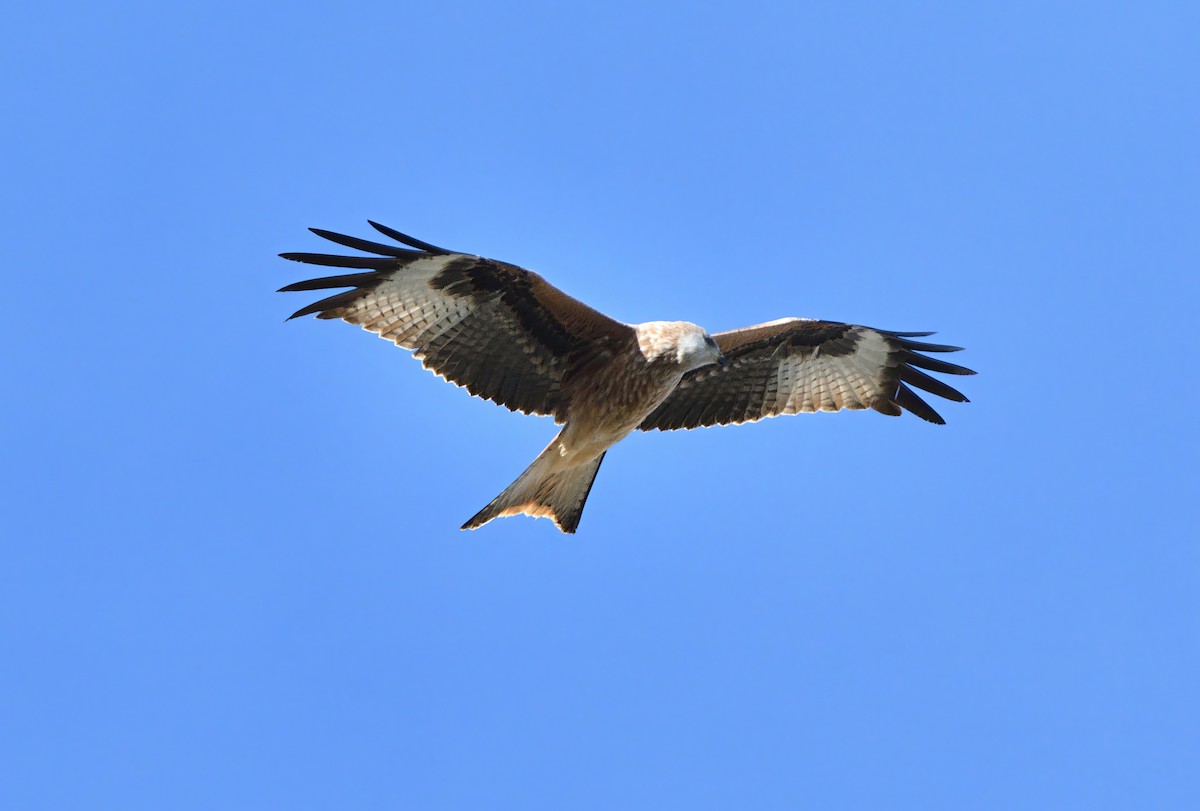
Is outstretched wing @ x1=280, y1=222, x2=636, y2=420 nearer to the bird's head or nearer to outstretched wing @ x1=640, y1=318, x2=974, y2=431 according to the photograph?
the bird's head

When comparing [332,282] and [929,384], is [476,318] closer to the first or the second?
[332,282]

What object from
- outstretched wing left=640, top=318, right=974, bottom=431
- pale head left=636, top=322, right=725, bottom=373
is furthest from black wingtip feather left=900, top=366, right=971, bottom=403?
pale head left=636, top=322, right=725, bottom=373

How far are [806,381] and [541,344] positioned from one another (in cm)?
217

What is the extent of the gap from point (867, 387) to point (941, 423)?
60cm

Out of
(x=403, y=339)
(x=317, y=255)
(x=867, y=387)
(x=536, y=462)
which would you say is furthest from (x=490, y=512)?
(x=867, y=387)

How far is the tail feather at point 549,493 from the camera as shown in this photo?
31.4 feet

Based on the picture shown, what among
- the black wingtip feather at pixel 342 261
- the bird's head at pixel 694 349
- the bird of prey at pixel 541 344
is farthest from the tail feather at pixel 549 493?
the black wingtip feather at pixel 342 261

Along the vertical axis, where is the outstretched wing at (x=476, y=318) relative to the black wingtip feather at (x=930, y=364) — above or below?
below

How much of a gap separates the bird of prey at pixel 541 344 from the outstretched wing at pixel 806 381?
24 millimetres

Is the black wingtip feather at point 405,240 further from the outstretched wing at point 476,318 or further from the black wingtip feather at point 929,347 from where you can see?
the black wingtip feather at point 929,347

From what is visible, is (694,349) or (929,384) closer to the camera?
(694,349)

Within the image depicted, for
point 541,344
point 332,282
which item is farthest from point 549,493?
point 332,282

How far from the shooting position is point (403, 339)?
31.1ft

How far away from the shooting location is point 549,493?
977 cm
